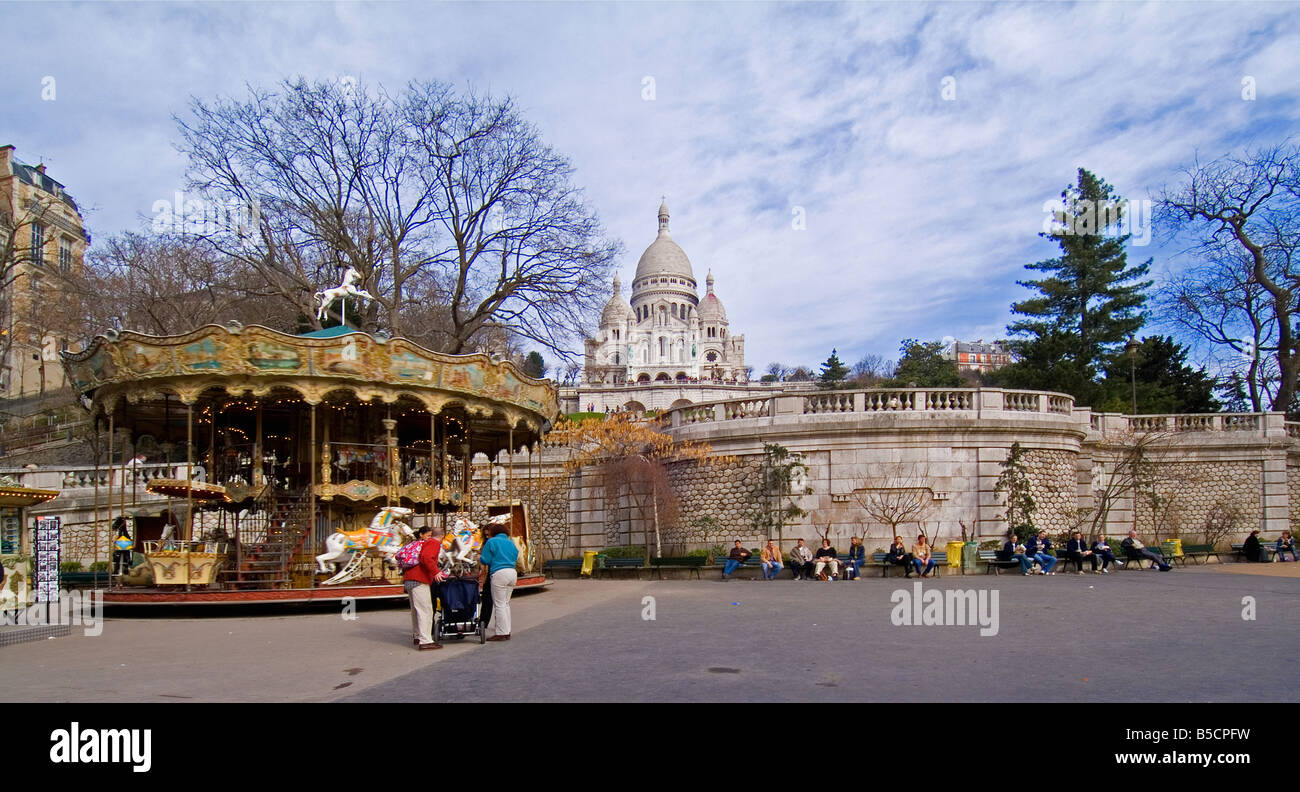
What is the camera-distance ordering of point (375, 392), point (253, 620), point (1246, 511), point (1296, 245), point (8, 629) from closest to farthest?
1. point (8, 629)
2. point (253, 620)
3. point (375, 392)
4. point (1246, 511)
5. point (1296, 245)

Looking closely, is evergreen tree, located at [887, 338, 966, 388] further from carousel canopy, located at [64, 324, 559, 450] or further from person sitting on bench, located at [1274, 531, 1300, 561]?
carousel canopy, located at [64, 324, 559, 450]

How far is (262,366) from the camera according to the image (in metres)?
16.5

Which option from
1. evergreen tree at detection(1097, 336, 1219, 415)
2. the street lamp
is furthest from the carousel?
evergreen tree at detection(1097, 336, 1219, 415)

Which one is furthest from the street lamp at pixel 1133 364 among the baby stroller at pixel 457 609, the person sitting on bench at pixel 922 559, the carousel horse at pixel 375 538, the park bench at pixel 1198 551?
the baby stroller at pixel 457 609

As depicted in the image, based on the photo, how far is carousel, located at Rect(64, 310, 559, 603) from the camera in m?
16.5

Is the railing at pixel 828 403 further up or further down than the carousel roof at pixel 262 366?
further down

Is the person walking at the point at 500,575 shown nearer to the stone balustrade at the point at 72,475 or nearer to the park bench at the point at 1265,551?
the stone balustrade at the point at 72,475

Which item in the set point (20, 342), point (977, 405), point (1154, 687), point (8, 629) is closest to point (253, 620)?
point (8, 629)

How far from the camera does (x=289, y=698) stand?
7.65 m

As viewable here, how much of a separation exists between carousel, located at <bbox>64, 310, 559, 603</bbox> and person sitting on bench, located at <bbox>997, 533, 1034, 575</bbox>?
12.5m

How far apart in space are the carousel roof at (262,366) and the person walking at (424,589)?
640 cm

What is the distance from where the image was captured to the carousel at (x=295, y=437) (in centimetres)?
1650

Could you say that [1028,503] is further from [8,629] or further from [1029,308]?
[1029,308]

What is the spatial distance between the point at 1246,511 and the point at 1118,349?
21.1 meters
